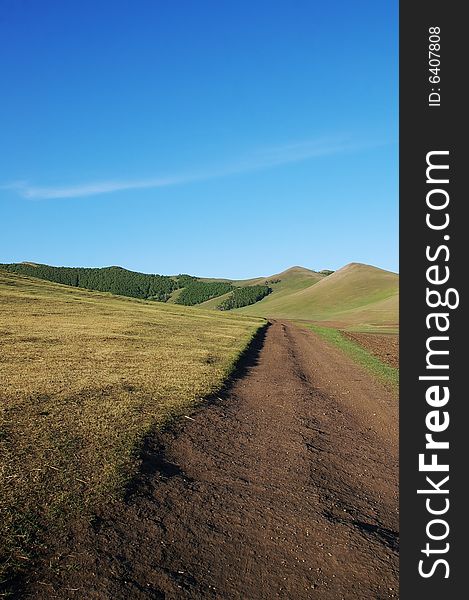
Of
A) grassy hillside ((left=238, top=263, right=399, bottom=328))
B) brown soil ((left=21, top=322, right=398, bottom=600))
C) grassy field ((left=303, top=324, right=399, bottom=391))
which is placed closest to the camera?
brown soil ((left=21, top=322, right=398, bottom=600))

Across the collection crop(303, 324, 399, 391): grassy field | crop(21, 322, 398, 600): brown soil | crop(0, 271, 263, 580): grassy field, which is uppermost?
crop(0, 271, 263, 580): grassy field

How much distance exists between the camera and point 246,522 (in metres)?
7.82

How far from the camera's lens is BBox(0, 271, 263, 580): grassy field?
305 inches

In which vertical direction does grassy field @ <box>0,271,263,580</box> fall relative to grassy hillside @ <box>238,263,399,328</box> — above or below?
below

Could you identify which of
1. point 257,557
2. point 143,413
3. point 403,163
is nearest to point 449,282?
point 403,163

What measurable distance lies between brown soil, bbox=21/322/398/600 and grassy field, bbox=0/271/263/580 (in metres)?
0.64

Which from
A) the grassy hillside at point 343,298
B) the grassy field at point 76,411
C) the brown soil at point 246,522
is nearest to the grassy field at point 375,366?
the grassy field at point 76,411

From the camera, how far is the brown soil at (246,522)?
6.11 metres

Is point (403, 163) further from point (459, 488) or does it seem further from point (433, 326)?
point (459, 488)

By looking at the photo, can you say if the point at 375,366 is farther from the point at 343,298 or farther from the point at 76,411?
the point at 343,298

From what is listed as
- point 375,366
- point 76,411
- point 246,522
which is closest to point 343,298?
point 375,366

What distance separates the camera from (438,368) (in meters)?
5.96

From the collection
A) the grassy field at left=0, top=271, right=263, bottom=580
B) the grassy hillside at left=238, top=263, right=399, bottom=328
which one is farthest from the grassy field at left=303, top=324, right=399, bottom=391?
the grassy hillside at left=238, top=263, right=399, bottom=328

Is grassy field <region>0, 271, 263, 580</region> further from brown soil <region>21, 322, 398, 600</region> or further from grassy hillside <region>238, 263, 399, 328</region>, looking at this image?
grassy hillside <region>238, 263, 399, 328</region>
